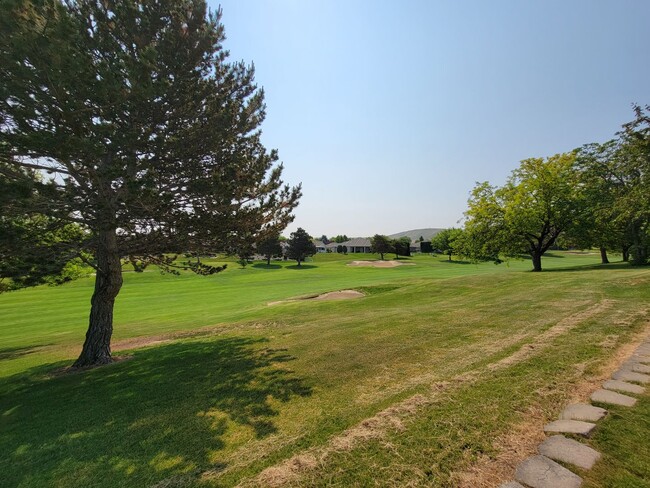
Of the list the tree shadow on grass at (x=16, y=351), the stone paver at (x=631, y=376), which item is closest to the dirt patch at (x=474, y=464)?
the stone paver at (x=631, y=376)

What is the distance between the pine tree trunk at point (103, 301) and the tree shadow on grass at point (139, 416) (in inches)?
36.3

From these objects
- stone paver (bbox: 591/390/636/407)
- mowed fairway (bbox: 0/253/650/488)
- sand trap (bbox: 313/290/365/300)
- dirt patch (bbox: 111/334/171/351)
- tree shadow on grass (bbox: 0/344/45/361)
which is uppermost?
stone paver (bbox: 591/390/636/407)

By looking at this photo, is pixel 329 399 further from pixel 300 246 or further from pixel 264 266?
pixel 264 266

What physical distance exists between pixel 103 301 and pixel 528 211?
27.9m

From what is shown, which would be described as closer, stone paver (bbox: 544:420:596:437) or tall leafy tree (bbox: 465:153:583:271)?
stone paver (bbox: 544:420:596:437)

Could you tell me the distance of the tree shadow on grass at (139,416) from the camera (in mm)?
3504

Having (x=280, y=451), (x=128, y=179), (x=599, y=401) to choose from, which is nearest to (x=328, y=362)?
(x=280, y=451)

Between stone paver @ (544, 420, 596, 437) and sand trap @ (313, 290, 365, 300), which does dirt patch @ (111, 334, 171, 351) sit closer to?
sand trap @ (313, 290, 365, 300)

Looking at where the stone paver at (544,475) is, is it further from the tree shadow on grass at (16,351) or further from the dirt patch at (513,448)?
the tree shadow on grass at (16,351)

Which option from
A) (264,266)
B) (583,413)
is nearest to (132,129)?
(583,413)

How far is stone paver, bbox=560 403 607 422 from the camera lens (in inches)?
136

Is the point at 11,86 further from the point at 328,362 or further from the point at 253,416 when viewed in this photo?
the point at 328,362

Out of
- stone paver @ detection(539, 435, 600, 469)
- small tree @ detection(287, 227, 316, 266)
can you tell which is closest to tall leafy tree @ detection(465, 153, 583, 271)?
stone paver @ detection(539, 435, 600, 469)

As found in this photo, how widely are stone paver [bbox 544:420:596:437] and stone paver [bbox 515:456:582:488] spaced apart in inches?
23.4
